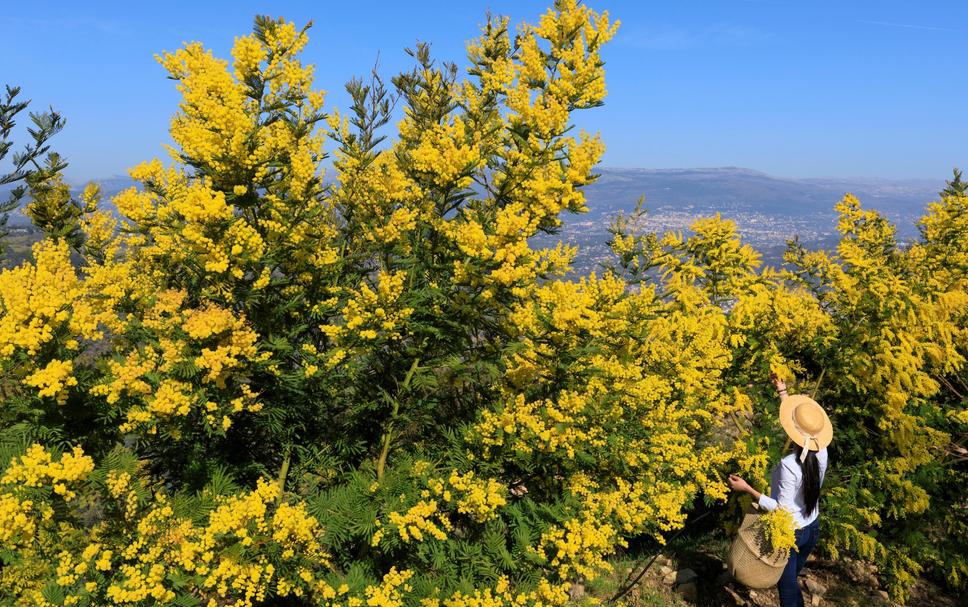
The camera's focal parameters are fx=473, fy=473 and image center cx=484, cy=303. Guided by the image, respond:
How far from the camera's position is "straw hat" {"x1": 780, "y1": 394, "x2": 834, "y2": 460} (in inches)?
214

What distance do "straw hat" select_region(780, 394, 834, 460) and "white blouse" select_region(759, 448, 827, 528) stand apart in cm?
16

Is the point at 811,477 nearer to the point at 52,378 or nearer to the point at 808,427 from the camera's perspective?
the point at 808,427

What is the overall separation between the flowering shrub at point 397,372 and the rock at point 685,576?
190 cm

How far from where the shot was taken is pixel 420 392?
844 centimetres

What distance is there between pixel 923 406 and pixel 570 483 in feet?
21.8

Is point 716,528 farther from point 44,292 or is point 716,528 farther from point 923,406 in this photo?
point 44,292

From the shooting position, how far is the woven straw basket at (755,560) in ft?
18.3

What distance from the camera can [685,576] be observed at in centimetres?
894

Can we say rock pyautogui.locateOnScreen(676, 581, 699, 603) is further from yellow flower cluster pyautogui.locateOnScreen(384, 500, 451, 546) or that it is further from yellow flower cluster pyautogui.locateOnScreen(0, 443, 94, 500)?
yellow flower cluster pyautogui.locateOnScreen(0, 443, 94, 500)

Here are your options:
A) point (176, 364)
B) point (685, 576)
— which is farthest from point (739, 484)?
point (176, 364)

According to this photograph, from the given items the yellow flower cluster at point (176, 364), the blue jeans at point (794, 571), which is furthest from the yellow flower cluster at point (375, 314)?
the blue jeans at point (794, 571)

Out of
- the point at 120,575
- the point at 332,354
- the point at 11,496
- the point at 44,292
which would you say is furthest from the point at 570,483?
the point at 44,292

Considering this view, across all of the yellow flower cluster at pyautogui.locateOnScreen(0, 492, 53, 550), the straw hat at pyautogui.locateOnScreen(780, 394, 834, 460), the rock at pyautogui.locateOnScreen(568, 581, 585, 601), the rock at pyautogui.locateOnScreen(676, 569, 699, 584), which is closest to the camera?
the yellow flower cluster at pyautogui.locateOnScreen(0, 492, 53, 550)

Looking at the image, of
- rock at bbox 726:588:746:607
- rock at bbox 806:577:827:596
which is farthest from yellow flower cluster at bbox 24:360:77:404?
rock at bbox 806:577:827:596
